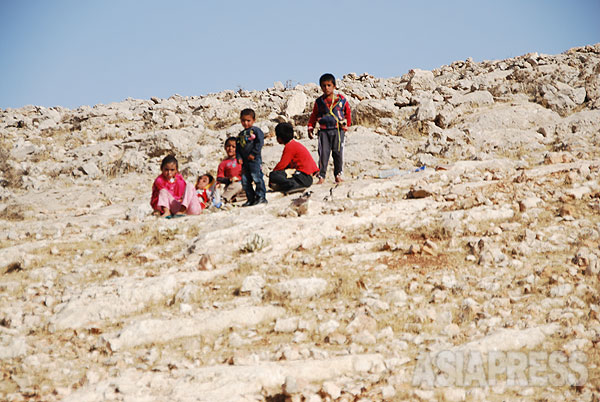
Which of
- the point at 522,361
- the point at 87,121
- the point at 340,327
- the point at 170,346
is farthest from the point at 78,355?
the point at 87,121

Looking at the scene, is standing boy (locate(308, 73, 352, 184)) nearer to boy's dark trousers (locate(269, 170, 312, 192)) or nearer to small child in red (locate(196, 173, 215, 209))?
boy's dark trousers (locate(269, 170, 312, 192))

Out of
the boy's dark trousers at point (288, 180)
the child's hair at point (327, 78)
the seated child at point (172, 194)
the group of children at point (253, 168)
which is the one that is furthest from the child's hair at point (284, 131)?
the seated child at point (172, 194)

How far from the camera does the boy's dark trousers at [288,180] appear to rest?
8.31m

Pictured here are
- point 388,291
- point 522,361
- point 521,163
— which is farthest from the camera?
point 521,163

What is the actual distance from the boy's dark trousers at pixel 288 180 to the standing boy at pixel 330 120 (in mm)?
469

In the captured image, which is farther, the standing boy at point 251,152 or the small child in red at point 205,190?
the small child in red at point 205,190

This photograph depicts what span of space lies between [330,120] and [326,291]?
15.2ft

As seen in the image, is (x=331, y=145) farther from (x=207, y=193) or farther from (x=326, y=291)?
(x=326, y=291)

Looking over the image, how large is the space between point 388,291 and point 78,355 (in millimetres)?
2580

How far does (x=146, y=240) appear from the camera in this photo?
20.4ft

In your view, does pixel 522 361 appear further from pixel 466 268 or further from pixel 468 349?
pixel 466 268

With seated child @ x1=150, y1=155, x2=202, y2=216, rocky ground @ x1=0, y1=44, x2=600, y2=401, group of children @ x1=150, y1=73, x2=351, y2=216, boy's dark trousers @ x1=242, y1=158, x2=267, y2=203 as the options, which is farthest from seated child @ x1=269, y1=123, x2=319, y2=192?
seated child @ x1=150, y1=155, x2=202, y2=216

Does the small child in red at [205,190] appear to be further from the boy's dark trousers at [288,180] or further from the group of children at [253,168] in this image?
the boy's dark trousers at [288,180]

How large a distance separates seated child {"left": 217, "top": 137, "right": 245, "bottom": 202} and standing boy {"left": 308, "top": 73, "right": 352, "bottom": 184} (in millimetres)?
1447
